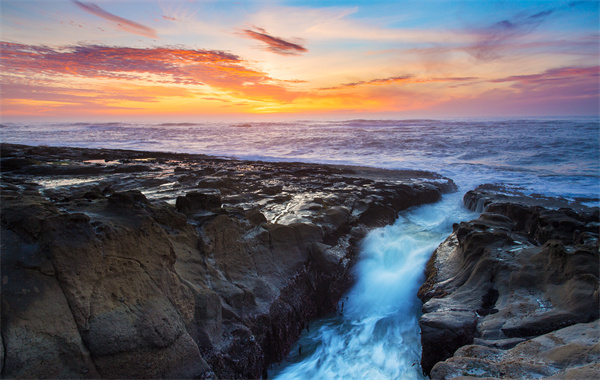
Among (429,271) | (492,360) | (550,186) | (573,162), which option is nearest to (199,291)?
(492,360)

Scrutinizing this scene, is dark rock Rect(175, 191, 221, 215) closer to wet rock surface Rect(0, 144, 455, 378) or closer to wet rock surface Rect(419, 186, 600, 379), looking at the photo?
wet rock surface Rect(0, 144, 455, 378)

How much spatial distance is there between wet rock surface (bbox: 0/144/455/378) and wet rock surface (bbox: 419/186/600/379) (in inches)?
76.0

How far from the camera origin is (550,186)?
12.9m

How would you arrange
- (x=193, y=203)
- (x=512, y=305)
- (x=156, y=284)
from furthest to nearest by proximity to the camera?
(x=193, y=203) → (x=512, y=305) → (x=156, y=284)

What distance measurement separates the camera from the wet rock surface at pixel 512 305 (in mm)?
3127

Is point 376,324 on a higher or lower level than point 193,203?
lower

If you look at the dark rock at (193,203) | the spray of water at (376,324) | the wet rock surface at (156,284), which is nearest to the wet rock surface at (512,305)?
the spray of water at (376,324)

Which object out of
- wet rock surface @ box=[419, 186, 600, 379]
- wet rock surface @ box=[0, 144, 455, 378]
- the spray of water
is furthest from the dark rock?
wet rock surface @ box=[419, 186, 600, 379]

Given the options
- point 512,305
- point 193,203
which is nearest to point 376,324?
point 512,305

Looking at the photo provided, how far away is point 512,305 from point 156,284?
14.1 ft

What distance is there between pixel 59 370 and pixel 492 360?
12.6ft

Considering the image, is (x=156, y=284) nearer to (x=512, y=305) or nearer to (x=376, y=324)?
(x=376, y=324)

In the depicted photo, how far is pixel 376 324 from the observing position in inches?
224

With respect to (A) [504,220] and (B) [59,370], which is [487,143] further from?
(B) [59,370]
